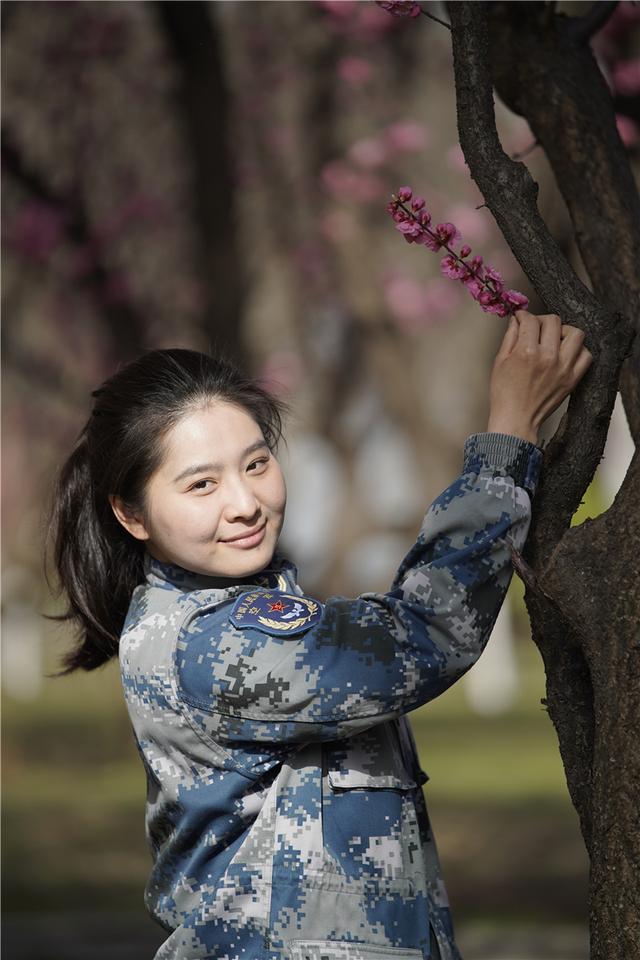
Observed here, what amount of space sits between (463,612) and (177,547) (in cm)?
43

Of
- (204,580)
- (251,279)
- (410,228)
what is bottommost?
(204,580)

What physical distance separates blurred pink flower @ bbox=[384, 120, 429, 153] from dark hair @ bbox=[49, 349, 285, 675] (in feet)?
17.0

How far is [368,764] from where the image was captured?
170cm

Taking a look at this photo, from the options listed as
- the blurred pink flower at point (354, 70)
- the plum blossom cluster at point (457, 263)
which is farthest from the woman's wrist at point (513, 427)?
the blurred pink flower at point (354, 70)

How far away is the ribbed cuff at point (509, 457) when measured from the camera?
1637mm

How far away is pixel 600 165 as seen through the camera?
214 cm

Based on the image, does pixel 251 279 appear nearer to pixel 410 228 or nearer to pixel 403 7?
pixel 403 7

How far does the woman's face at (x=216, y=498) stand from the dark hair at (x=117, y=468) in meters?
0.04

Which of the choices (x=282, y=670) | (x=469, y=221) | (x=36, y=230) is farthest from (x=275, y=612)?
(x=469, y=221)

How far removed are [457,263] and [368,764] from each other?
675 millimetres

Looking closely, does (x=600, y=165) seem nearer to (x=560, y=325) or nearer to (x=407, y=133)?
(x=560, y=325)

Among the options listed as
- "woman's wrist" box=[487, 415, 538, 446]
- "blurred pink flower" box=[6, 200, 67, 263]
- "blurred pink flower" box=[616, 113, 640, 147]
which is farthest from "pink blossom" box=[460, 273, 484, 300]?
"blurred pink flower" box=[6, 200, 67, 263]

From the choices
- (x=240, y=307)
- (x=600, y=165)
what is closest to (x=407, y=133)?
(x=240, y=307)

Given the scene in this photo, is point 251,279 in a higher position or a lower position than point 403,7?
higher
